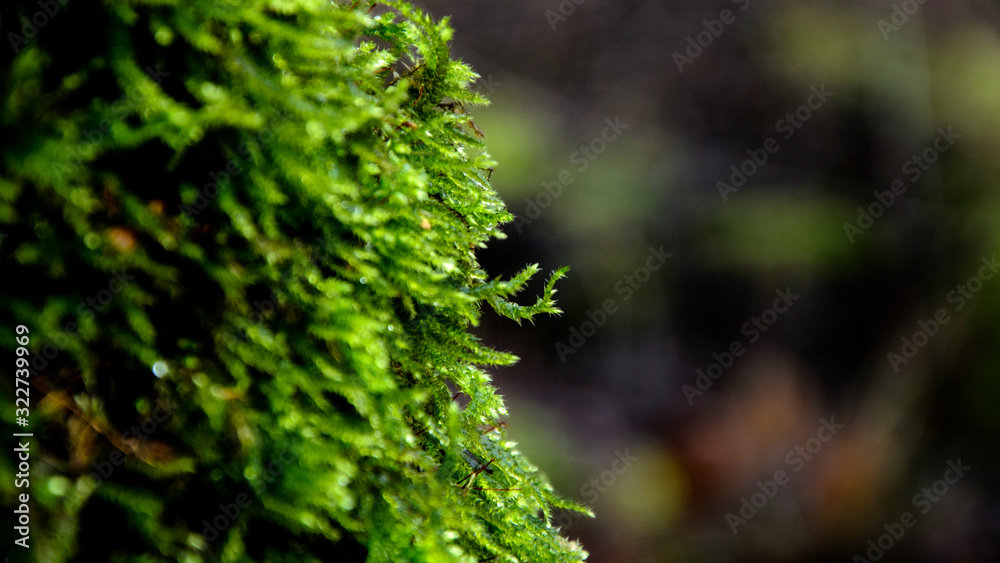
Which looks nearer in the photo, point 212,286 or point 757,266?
point 212,286

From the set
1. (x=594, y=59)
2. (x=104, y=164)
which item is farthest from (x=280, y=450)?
(x=594, y=59)

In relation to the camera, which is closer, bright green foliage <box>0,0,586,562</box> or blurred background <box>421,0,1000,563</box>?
bright green foliage <box>0,0,586,562</box>

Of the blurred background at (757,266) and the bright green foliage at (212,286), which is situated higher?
the blurred background at (757,266)

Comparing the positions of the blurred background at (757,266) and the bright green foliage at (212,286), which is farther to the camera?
the blurred background at (757,266)

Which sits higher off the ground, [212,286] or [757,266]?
[757,266]

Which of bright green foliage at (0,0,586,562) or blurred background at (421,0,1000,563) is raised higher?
blurred background at (421,0,1000,563)
